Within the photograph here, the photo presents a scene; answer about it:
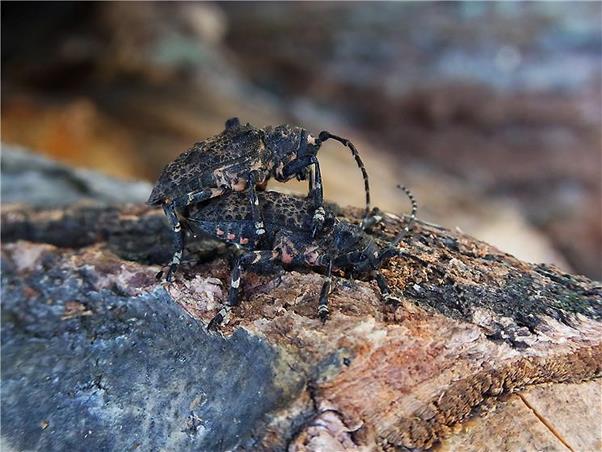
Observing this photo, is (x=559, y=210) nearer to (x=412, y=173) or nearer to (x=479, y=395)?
(x=412, y=173)

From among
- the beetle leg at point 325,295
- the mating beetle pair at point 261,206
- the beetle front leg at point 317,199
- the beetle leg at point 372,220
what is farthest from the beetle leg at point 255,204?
the beetle leg at point 372,220

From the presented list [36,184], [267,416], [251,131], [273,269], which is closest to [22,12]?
[36,184]

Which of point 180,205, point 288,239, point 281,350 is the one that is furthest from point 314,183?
point 281,350

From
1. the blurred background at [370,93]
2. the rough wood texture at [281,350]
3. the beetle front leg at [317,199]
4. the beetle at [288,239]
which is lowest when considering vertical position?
the rough wood texture at [281,350]

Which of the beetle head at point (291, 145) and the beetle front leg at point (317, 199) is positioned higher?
the beetle head at point (291, 145)

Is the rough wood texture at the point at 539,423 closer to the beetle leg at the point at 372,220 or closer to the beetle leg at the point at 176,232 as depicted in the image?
the beetle leg at the point at 372,220

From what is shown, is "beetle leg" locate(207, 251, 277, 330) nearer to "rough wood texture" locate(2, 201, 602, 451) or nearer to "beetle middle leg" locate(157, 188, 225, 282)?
"rough wood texture" locate(2, 201, 602, 451)

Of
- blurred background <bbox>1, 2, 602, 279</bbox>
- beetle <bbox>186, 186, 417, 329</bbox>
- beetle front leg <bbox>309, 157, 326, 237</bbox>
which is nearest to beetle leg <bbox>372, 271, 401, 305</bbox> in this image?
beetle <bbox>186, 186, 417, 329</bbox>
